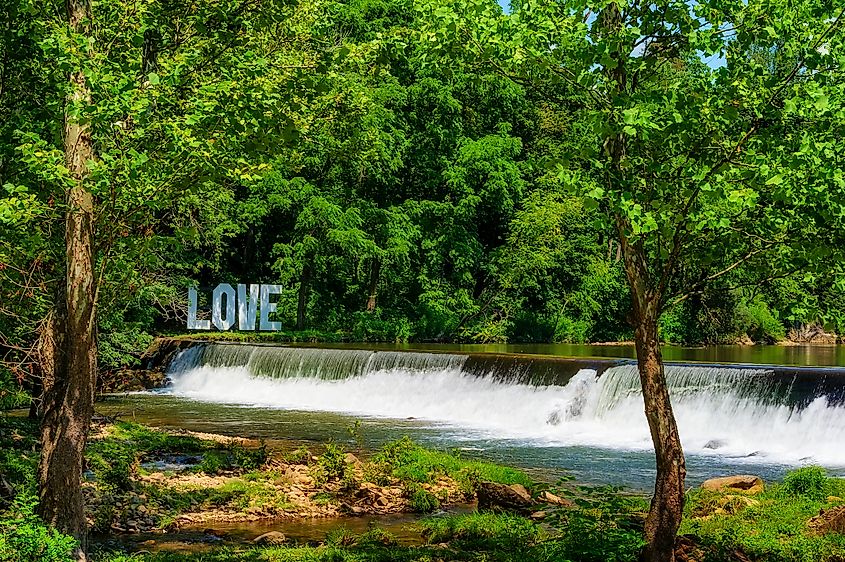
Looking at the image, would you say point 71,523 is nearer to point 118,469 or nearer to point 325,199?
point 118,469

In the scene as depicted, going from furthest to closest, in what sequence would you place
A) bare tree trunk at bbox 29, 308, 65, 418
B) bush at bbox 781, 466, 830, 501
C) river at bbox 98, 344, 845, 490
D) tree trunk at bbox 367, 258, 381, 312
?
tree trunk at bbox 367, 258, 381, 312
river at bbox 98, 344, 845, 490
bush at bbox 781, 466, 830, 501
bare tree trunk at bbox 29, 308, 65, 418

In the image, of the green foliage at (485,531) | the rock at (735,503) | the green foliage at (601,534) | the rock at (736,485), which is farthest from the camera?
the rock at (736,485)

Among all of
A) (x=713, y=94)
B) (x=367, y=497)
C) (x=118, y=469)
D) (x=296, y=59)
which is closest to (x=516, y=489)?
(x=367, y=497)

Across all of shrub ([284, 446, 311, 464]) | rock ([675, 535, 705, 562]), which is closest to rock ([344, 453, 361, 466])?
shrub ([284, 446, 311, 464])

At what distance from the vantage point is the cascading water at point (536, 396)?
15656mm

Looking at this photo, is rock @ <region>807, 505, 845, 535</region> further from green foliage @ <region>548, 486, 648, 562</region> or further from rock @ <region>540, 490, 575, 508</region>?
rock @ <region>540, 490, 575, 508</region>

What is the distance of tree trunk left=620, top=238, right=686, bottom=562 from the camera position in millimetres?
6254

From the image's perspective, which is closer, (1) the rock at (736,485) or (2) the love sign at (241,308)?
(1) the rock at (736,485)

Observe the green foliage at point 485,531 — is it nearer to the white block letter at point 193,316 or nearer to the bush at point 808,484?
the bush at point 808,484

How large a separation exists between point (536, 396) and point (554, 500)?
8.55 meters

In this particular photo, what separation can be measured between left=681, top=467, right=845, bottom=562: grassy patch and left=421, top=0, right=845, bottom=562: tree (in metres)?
1.59

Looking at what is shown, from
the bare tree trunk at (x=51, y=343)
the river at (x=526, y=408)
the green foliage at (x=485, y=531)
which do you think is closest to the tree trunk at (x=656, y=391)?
the green foliage at (x=485, y=531)

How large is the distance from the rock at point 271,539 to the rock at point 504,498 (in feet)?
7.73

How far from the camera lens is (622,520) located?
7.74 m
